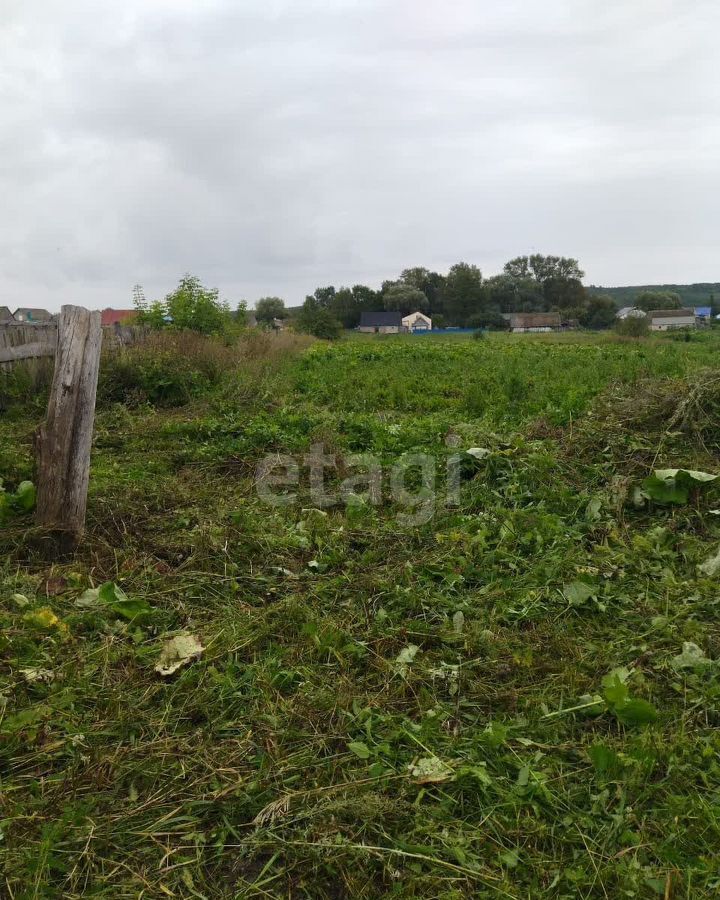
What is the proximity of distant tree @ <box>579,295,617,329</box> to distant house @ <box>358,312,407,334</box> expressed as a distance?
19487 millimetres

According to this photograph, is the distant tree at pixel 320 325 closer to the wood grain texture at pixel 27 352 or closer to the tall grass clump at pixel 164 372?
the tall grass clump at pixel 164 372

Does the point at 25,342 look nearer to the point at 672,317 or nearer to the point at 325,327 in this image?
the point at 325,327

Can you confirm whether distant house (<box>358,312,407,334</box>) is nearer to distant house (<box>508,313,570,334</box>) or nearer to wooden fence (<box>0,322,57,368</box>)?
distant house (<box>508,313,570,334</box>)

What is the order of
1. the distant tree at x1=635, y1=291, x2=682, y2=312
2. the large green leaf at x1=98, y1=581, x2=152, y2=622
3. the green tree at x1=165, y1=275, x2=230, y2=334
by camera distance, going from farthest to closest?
the distant tree at x1=635, y1=291, x2=682, y2=312, the green tree at x1=165, y1=275, x2=230, y2=334, the large green leaf at x1=98, y1=581, x2=152, y2=622

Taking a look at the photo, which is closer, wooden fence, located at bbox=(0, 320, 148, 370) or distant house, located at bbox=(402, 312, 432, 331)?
wooden fence, located at bbox=(0, 320, 148, 370)

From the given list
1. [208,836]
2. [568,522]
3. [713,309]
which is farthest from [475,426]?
[713,309]

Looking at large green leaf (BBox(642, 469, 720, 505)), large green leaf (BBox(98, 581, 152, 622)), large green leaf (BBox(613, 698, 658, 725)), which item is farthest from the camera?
large green leaf (BBox(642, 469, 720, 505))

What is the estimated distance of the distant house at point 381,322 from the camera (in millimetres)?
69312

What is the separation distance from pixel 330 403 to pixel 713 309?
7532cm

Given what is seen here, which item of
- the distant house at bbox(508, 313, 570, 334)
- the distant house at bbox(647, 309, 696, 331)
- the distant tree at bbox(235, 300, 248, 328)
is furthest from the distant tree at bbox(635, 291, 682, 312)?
the distant tree at bbox(235, 300, 248, 328)

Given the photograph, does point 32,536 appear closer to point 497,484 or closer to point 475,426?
point 497,484

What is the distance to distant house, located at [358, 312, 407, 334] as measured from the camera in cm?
6931

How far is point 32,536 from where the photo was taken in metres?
4.18

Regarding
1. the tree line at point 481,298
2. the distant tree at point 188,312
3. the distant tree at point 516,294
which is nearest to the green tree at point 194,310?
the distant tree at point 188,312
